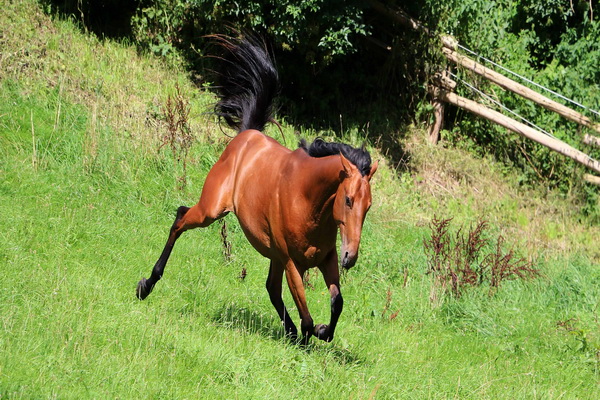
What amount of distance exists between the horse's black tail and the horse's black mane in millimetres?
1937

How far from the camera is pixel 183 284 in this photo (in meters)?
8.03

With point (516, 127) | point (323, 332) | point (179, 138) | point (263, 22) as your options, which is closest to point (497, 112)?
point (516, 127)

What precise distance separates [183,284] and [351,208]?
3072 mm

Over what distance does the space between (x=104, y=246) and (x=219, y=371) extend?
341 centimetres

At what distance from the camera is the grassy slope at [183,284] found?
5.71m

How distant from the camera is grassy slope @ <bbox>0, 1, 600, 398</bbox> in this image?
225 inches

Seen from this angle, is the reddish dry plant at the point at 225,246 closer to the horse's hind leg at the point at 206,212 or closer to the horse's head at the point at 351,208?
the horse's hind leg at the point at 206,212

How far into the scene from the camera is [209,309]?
7520 millimetres

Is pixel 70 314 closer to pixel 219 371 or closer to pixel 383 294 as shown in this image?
pixel 219 371

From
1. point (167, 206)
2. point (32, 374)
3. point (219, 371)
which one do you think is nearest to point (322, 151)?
point (219, 371)

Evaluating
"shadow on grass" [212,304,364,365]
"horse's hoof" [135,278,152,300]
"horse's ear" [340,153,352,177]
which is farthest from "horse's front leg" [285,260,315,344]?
"horse's hoof" [135,278,152,300]

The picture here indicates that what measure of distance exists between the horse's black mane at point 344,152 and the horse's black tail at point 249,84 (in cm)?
194

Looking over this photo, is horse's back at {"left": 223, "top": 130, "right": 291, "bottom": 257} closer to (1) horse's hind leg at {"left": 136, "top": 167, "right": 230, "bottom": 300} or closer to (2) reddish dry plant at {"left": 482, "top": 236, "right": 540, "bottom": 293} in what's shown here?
(1) horse's hind leg at {"left": 136, "top": 167, "right": 230, "bottom": 300}

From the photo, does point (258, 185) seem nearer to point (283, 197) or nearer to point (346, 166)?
point (283, 197)
